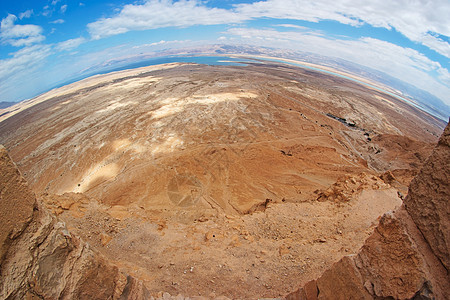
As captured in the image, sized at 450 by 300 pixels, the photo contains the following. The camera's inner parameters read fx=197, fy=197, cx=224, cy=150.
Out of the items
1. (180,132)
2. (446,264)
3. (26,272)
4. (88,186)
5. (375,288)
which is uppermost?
(26,272)

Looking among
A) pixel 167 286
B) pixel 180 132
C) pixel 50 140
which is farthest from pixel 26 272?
pixel 50 140

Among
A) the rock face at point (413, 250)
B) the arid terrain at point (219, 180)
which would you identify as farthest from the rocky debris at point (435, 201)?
the arid terrain at point (219, 180)

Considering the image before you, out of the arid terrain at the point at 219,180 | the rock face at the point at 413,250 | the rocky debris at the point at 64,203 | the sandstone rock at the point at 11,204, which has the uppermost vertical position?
the sandstone rock at the point at 11,204

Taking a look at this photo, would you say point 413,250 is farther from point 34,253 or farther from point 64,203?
point 64,203

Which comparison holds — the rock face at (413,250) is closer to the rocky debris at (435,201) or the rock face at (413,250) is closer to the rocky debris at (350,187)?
the rocky debris at (435,201)

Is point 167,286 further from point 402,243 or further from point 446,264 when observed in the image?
point 446,264

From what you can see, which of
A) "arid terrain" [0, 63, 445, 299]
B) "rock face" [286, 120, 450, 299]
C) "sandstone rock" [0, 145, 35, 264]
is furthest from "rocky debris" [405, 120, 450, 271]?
"sandstone rock" [0, 145, 35, 264]

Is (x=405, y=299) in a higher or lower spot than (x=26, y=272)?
lower
